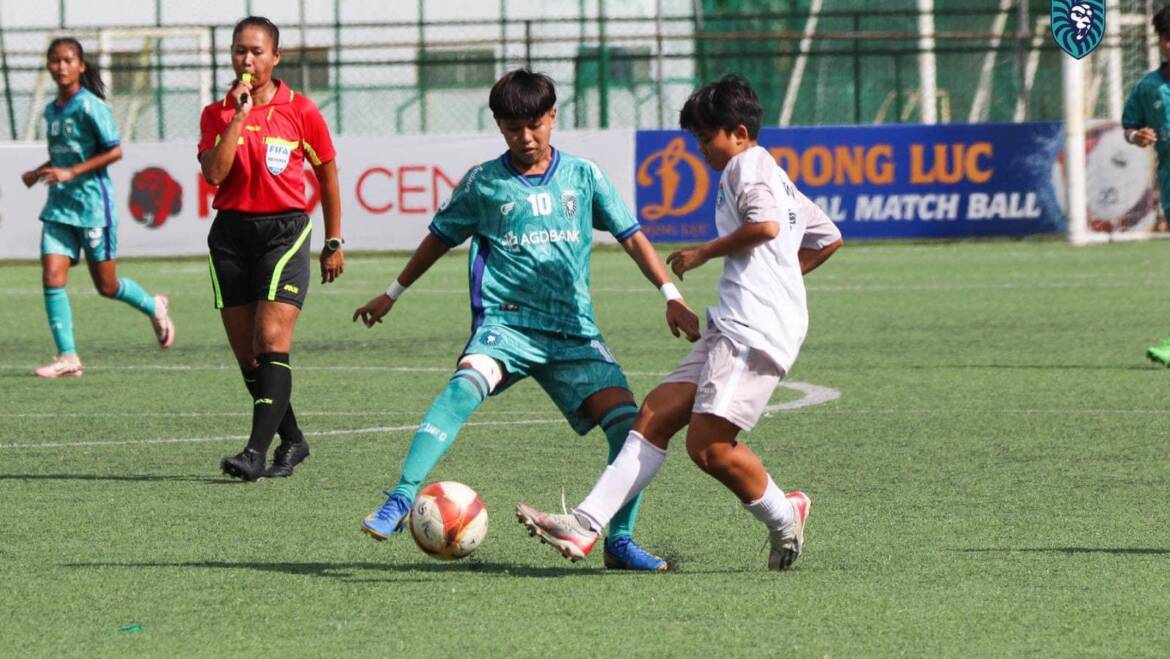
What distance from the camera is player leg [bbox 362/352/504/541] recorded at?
6523 mm

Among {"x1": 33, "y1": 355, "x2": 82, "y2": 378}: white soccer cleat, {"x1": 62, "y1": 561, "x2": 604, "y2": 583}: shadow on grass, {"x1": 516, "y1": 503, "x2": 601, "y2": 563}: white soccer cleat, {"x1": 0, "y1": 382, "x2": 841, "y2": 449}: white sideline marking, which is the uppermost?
{"x1": 516, "y1": 503, "x2": 601, "y2": 563}: white soccer cleat

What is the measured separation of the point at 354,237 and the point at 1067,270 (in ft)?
29.1

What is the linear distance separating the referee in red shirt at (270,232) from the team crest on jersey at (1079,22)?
1882 cm

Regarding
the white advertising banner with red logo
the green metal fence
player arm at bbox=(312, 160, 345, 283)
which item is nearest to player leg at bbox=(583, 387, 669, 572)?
player arm at bbox=(312, 160, 345, 283)

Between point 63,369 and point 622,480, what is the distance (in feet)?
24.1

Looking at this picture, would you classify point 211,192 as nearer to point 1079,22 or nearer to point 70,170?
point 1079,22

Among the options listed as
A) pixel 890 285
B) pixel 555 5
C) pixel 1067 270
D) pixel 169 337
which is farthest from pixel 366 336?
pixel 555 5

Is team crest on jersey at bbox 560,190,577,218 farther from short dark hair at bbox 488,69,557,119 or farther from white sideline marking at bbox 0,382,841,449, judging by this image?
white sideline marking at bbox 0,382,841,449

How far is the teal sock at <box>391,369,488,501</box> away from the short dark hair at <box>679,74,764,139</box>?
108cm

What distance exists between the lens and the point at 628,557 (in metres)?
6.38

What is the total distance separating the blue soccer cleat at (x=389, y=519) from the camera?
20.7 ft

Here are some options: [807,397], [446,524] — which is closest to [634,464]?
[446,524]

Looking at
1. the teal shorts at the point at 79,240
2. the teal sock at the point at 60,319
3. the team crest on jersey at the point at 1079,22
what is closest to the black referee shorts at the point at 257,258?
the teal shorts at the point at 79,240

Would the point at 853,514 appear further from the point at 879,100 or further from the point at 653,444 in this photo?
the point at 879,100
